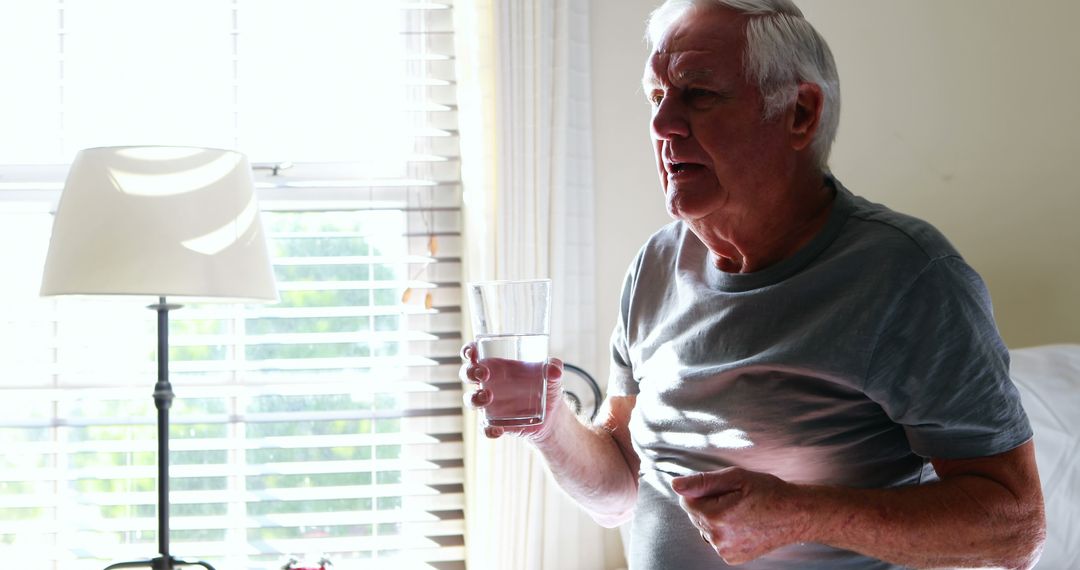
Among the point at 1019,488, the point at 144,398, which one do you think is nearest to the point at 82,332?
the point at 144,398

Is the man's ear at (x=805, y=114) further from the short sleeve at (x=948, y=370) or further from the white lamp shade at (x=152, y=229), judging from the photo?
the white lamp shade at (x=152, y=229)

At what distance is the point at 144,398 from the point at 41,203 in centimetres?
59

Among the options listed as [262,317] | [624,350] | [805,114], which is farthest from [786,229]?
[262,317]

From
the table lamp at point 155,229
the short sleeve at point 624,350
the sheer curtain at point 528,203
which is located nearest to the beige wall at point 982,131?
the sheer curtain at point 528,203

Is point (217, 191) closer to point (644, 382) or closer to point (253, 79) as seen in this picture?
point (253, 79)

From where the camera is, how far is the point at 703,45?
119 cm

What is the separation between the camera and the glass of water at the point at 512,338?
1144mm

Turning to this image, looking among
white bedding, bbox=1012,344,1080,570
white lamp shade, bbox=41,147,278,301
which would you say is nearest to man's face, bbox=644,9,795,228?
white bedding, bbox=1012,344,1080,570

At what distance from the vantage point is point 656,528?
125 cm

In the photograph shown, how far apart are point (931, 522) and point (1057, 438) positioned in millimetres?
975

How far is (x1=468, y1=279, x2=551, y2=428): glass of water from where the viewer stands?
3.75 feet

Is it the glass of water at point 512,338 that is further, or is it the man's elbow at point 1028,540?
the glass of water at point 512,338

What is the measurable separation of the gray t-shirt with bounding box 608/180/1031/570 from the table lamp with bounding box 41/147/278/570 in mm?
1049

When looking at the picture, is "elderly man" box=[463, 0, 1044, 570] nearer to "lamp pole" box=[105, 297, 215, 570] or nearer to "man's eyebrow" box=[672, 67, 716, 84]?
"man's eyebrow" box=[672, 67, 716, 84]
